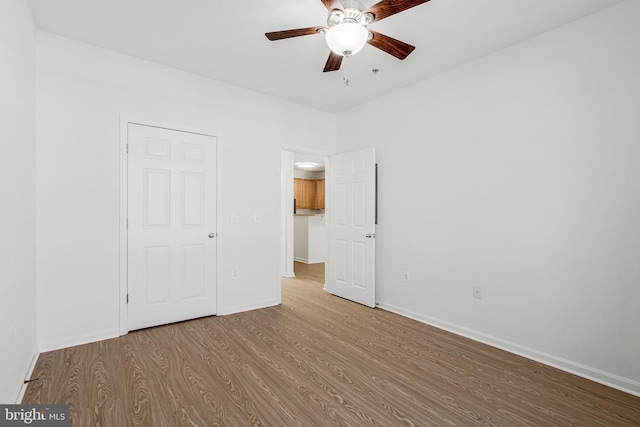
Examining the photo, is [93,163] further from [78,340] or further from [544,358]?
[544,358]

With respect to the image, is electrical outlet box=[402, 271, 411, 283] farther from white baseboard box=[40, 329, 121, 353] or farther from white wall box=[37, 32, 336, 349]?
white baseboard box=[40, 329, 121, 353]

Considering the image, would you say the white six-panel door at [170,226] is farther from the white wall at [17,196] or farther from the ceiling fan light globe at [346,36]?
the ceiling fan light globe at [346,36]

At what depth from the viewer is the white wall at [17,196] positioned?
1.70 meters

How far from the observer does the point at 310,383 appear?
2.25 m

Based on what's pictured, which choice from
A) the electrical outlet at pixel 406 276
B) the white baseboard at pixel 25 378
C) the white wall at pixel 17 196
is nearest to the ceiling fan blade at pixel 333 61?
the white wall at pixel 17 196

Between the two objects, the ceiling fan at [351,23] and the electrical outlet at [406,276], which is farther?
the electrical outlet at [406,276]

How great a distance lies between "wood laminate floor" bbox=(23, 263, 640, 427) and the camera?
189 cm

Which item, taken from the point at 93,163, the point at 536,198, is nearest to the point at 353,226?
the point at 536,198

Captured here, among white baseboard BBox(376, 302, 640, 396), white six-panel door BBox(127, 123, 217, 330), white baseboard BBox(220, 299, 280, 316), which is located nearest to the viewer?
white baseboard BBox(376, 302, 640, 396)

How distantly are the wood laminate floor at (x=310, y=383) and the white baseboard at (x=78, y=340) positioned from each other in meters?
0.09

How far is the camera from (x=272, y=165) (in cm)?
406

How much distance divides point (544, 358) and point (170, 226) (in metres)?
3.69

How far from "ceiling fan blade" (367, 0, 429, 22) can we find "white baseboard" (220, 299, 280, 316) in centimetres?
326

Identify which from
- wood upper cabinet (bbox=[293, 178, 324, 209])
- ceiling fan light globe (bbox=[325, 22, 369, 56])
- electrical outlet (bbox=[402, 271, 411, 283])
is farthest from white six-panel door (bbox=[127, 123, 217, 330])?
wood upper cabinet (bbox=[293, 178, 324, 209])
